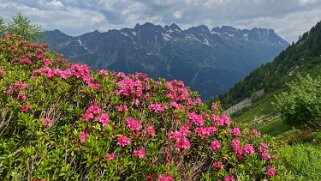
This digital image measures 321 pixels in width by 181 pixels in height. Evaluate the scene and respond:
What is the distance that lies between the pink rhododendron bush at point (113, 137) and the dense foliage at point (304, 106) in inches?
932

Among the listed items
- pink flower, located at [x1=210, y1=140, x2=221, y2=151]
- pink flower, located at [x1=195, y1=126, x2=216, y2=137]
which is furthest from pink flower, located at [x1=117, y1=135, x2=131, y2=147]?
pink flower, located at [x1=210, y1=140, x2=221, y2=151]

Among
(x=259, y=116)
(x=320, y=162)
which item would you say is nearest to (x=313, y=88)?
(x=320, y=162)

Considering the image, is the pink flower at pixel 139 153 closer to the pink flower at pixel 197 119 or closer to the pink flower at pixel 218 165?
the pink flower at pixel 218 165

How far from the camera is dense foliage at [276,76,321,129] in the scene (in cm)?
2979

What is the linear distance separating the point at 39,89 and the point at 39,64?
5440 millimetres

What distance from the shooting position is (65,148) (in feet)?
19.0

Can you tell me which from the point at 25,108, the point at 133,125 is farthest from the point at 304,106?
the point at 25,108

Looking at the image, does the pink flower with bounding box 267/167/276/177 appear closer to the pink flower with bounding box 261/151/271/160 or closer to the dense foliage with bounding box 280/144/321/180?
the pink flower with bounding box 261/151/271/160

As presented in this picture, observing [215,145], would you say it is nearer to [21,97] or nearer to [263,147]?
[263,147]

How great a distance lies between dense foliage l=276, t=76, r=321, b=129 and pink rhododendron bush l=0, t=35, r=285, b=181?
23.7 meters

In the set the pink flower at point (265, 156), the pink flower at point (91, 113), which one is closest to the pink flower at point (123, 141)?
the pink flower at point (91, 113)

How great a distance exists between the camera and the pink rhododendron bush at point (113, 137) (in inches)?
223

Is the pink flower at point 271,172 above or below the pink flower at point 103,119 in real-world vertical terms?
below

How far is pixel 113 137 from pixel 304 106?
28.6 meters
